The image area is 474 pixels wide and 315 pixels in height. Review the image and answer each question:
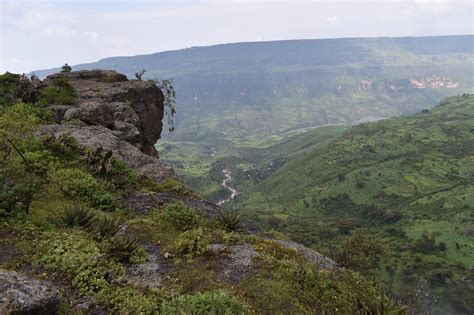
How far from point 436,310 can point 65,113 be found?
112 meters

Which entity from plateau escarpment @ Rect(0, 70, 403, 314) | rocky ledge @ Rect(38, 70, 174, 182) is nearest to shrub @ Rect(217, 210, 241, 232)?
plateau escarpment @ Rect(0, 70, 403, 314)

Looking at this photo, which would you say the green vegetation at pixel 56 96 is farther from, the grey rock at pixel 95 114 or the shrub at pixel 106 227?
the shrub at pixel 106 227

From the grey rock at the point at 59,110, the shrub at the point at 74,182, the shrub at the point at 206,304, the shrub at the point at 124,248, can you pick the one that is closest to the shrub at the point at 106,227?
the shrub at the point at 124,248

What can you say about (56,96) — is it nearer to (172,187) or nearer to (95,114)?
(95,114)

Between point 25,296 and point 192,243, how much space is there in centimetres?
681

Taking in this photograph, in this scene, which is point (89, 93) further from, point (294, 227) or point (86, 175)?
point (294, 227)

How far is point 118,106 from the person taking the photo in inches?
Result: 1346

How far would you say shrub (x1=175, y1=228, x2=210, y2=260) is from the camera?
14945 millimetres

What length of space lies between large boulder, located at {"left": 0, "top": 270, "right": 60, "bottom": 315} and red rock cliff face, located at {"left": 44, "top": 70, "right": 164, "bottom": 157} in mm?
19369

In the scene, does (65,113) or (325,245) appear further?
(325,245)

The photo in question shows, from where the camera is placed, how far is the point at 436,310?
109 m

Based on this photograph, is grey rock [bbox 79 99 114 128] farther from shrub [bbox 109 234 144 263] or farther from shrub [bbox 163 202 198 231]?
shrub [bbox 109 234 144 263]

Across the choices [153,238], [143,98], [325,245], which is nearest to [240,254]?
[153,238]

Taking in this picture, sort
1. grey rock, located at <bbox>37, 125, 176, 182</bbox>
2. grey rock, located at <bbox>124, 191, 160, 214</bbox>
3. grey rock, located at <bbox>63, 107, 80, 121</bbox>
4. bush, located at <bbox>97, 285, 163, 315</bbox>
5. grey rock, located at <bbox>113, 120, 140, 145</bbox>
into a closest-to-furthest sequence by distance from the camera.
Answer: bush, located at <bbox>97, 285, 163, 315</bbox>, grey rock, located at <bbox>124, 191, 160, 214</bbox>, grey rock, located at <bbox>37, 125, 176, 182</bbox>, grey rock, located at <bbox>63, 107, 80, 121</bbox>, grey rock, located at <bbox>113, 120, 140, 145</bbox>
